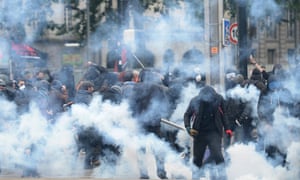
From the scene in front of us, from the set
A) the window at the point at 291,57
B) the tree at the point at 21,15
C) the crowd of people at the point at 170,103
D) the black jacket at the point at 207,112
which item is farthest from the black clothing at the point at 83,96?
the window at the point at 291,57

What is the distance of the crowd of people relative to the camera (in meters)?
10.6

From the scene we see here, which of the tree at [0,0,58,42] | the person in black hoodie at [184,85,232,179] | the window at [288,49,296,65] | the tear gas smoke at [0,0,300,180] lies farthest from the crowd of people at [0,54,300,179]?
the tree at [0,0,58,42]

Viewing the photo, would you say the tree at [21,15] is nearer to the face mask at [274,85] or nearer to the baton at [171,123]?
the baton at [171,123]

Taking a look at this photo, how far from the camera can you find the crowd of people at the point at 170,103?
10617 mm

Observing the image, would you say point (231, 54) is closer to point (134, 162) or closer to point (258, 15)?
point (258, 15)

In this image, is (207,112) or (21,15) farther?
(21,15)

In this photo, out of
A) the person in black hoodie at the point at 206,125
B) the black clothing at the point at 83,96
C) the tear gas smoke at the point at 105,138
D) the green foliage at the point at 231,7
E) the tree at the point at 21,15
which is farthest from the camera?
the green foliage at the point at 231,7

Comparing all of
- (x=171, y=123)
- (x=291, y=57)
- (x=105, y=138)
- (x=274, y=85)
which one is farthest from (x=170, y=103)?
(x=291, y=57)

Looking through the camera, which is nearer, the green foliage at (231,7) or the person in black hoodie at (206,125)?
the person in black hoodie at (206,125)

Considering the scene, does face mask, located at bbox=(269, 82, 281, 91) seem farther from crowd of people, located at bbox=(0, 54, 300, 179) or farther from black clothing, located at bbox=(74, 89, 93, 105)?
black clothing, located at bbox=(74, 89, 93, 105)

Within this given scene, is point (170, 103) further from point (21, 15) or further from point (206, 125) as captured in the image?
point (21, 15)

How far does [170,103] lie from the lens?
39.8 ft

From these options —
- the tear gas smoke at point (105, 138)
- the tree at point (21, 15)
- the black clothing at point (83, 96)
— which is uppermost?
the tree at point (21, 15)

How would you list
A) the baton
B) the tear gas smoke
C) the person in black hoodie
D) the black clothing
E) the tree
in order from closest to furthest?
the person in black hoodie, the tear gas smoke, the baton, the black clothing, the tree
